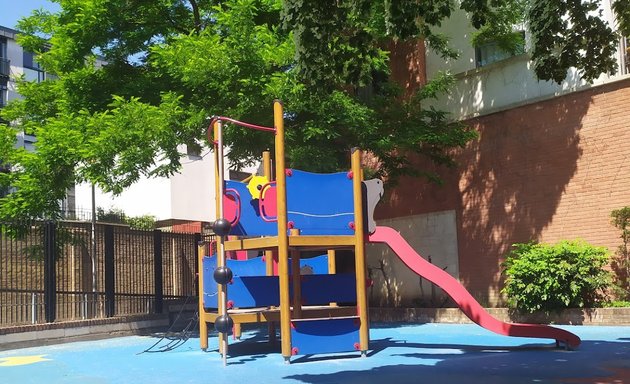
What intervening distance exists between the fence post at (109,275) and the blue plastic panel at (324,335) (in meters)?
8.28

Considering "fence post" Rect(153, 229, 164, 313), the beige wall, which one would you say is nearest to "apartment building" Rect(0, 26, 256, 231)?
the beige wall

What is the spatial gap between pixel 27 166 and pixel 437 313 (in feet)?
35.2

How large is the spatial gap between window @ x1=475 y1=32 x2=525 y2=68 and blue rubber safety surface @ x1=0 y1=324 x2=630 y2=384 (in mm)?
7952

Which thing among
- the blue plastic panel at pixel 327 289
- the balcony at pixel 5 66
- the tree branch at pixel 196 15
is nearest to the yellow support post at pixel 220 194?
the blue plastic panel at pixel 327 289

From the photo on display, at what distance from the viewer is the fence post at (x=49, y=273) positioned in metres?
15.7

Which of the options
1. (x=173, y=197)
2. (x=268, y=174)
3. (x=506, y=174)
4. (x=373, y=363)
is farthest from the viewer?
(x=173, y=197)

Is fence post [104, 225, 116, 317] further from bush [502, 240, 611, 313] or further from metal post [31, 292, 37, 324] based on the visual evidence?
bush [502, 240, 611, 313]

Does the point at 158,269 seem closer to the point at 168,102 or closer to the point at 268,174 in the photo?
the point at 168,102

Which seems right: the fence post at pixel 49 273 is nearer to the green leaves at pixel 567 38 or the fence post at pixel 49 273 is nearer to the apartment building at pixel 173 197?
the green leaves at pixel 567 38

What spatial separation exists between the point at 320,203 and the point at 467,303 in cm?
316

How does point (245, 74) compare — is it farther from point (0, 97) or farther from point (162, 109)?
point (0, 97)

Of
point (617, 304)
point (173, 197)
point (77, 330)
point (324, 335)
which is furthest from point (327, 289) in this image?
point (173, 197)

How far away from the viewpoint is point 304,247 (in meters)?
11.6

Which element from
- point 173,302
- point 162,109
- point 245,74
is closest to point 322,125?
point 245,74
